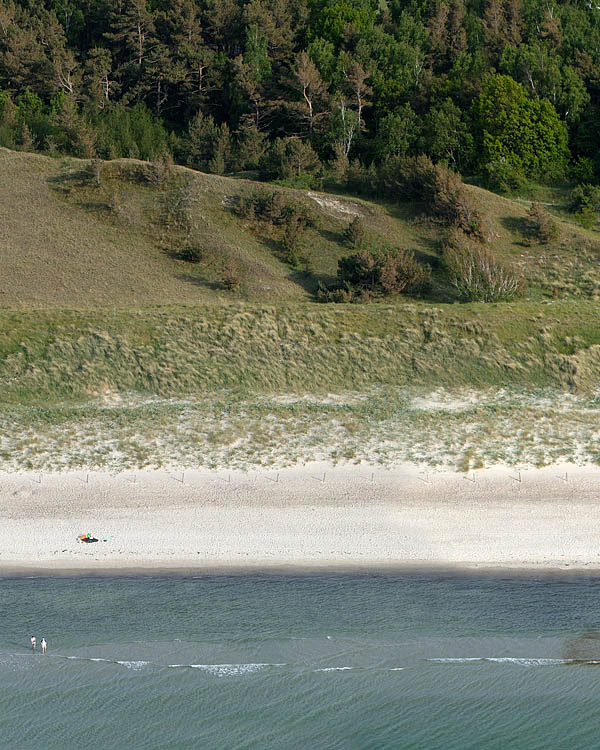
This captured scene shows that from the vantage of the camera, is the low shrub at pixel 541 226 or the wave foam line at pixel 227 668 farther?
the low shrub at pixel 541 226

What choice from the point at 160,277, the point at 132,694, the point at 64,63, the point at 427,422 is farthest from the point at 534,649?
the point at 64,63

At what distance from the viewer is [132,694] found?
1539cm

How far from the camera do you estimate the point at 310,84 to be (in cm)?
6044

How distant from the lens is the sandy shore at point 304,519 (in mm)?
17844

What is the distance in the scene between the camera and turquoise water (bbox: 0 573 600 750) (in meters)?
15.1

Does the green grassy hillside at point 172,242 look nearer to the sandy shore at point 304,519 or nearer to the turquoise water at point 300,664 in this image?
the sandy shore at point 304,519

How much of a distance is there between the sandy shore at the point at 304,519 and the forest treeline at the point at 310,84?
108 ft

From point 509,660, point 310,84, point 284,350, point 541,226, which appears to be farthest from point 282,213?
point 509,660

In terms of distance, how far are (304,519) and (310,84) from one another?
47849 millimetres

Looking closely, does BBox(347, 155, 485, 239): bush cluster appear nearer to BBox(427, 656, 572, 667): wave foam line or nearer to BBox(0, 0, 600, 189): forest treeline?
BBox(0, 0, 600, 189): forest treeline

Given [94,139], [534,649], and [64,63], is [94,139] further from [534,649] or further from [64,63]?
[534,649]

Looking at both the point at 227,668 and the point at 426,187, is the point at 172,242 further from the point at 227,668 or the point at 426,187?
the point at 227,668

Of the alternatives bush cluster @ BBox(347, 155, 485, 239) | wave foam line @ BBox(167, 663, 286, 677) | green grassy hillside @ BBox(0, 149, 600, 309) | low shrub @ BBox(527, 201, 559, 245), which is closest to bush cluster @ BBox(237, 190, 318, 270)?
green grassy hillside @ BBox(0, 149, 600, 309)

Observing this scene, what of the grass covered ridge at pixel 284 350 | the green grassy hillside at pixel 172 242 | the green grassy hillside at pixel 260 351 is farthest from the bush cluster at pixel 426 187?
the grass covered ridge at pixel 284 350
